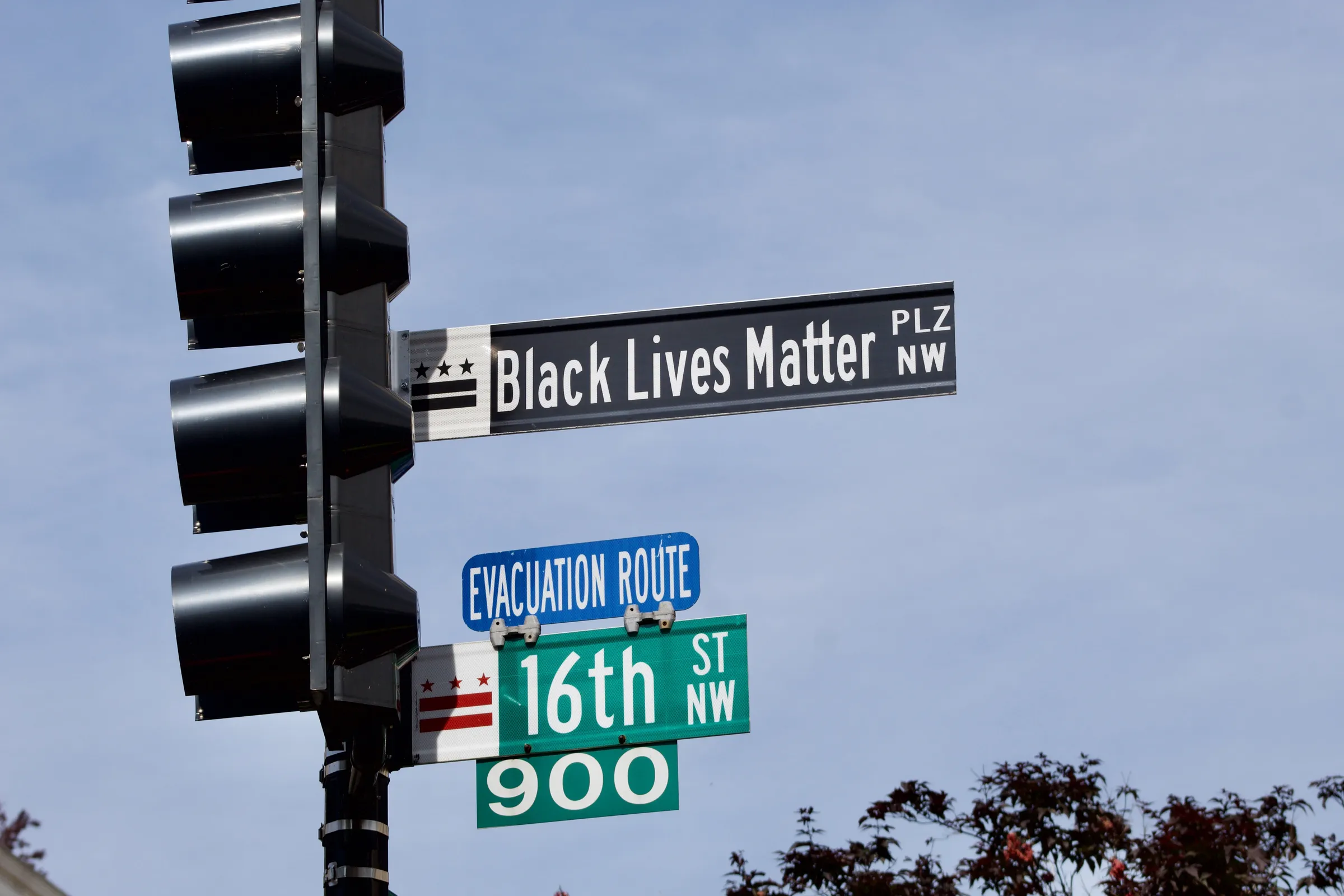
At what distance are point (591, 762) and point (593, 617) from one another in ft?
2.47

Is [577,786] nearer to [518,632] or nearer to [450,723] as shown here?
[450,723]

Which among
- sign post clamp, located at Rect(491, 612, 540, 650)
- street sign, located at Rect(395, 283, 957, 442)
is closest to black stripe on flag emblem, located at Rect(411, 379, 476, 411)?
street sign, located at Rect(395, 283, 957, 442)

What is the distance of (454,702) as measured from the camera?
7.65 metres

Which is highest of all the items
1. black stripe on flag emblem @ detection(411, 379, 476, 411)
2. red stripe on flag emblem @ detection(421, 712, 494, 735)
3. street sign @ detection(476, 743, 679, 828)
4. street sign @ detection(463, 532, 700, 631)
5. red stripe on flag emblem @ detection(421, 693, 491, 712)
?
black stripe on flag emblem @ detection(411, 379, 476, 411)

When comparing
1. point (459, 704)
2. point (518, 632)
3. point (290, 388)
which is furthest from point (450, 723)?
point (290, 388)

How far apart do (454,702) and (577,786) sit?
73 cm

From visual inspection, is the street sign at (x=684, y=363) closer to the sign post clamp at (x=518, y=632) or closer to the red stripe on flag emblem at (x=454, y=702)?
the sign post clamp at (x=518, y=632)

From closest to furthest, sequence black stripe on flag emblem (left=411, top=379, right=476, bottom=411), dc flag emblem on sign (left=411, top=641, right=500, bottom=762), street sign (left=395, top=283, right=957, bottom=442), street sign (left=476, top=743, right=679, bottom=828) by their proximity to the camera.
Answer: street sign (left=476, top=743, right=679, bottom=828), dc flag emblem on sign (left=411, top=641, right=500, bottom=762), street sign (left=395, top=283, right=957, bottom=442), black stripe on flag emblem (left=411, top=379, right=476, bottom=411)

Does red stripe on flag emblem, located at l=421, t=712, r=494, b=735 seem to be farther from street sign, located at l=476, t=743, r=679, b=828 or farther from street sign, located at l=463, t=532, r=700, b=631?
street sign, located at l=463, t=532, r=700, b=631

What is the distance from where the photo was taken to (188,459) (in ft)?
16.4

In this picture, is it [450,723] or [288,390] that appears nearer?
[288,390]

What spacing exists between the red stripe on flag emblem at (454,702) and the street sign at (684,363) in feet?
4.37

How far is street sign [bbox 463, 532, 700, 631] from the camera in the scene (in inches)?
311

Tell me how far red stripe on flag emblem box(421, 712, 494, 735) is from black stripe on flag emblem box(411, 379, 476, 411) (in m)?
1.57
